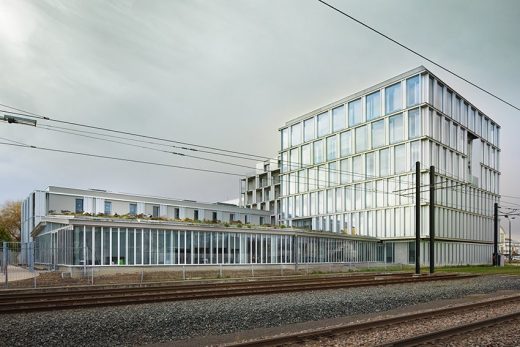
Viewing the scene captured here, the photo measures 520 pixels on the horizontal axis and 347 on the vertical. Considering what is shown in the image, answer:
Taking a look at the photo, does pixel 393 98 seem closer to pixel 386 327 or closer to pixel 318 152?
pixel 318 152

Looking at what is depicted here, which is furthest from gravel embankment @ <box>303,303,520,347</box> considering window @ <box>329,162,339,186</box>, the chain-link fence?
window @ <box>329,162,339,186</box>

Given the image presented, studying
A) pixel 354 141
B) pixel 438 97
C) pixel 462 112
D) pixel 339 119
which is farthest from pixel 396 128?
pixel 462 112

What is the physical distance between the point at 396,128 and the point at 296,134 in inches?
864

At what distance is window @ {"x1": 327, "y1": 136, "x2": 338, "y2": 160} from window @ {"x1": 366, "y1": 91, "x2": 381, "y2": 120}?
7.60 meters

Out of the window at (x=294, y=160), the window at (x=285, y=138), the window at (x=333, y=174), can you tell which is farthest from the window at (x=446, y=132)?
the window at (x=285, y=138)

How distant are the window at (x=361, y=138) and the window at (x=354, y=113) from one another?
1296 millimetres

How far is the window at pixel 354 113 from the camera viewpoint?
69988 millimetres

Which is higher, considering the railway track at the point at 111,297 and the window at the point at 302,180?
the window at the point at 302,180

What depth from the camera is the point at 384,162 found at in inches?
2579

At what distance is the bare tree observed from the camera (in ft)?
272

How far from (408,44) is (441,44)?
5.81 ft

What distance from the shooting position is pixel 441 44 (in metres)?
18.9

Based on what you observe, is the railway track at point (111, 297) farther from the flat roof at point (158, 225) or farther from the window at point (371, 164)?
the window at point (371, 164)

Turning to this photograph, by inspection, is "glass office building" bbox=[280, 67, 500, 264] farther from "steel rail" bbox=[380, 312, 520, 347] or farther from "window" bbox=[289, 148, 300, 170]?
"steel rail" bbox=[380, 312, 520, 347]
